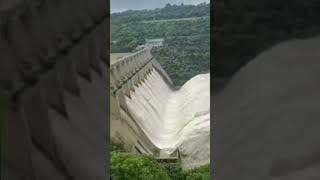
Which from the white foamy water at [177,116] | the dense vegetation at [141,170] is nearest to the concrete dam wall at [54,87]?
the dense vegetation at [141,170]

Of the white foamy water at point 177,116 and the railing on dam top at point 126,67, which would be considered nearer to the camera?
the railing on dam top at point 126,67

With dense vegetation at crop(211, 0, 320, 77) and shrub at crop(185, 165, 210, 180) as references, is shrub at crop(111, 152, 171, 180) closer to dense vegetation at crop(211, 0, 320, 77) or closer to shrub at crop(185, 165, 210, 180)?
shrub at crop(185, 165, 210, 180)

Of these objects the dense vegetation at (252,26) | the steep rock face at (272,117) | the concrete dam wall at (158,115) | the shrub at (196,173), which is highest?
the concrete dam wall at (158,115)

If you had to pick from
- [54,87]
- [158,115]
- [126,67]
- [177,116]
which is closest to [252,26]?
[54,87]

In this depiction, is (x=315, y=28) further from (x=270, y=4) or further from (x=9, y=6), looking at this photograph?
(x=9, y=6)

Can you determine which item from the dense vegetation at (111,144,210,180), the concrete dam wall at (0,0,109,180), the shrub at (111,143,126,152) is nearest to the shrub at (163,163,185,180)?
the dense vegetation at (111,144,210,180)

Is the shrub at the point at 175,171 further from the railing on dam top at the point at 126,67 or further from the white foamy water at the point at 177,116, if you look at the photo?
the railing on dam top at the point at 126,67

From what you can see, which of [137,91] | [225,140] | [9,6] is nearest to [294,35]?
[225,140]

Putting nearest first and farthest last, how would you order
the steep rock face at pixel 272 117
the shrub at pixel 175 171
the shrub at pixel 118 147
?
the steep rock face at pixel 272 117 < the shrub at pixel 175 171 < the shrub at pixel 118 147
